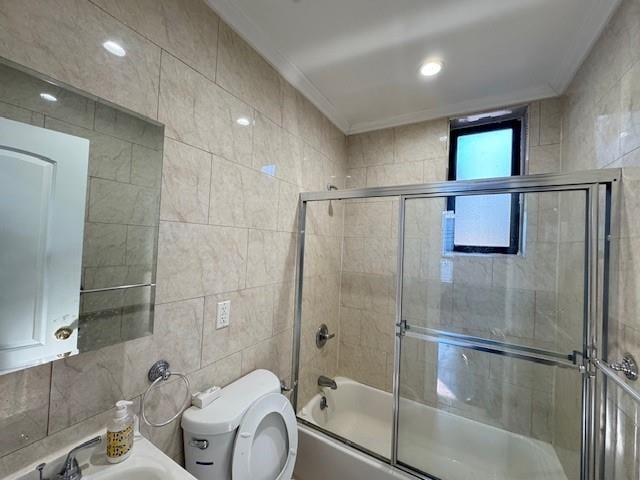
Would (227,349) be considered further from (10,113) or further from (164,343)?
(10,113)

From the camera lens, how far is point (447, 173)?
2.10m

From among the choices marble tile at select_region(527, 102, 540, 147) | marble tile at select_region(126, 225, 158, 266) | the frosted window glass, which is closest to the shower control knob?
the frosted window glass

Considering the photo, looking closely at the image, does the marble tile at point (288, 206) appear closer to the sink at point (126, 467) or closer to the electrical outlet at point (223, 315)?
the electrical outlet at point (223, 315)

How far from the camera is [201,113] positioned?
117 cm

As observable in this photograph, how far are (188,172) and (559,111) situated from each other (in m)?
2.30

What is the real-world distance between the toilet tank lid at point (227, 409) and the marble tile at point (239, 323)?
16 centimetres

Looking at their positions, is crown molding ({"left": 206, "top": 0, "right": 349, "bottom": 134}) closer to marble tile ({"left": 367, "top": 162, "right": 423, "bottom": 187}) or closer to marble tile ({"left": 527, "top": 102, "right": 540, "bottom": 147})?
marble tile ({"left": 367, "top": 162, "right": 423, "bottom": 187})

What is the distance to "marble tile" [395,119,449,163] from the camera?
83.2 inches

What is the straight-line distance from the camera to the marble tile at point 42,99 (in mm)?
676

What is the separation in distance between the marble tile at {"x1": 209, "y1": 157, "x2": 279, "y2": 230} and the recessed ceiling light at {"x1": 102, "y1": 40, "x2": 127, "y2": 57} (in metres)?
0.45

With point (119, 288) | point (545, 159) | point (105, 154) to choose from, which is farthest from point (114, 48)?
point (545, 159)

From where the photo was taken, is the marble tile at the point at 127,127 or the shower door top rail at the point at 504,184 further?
the shower door top rail at the point at 504,184

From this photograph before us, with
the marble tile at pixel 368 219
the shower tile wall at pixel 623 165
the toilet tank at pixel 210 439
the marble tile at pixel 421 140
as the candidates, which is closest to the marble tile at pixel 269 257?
the toilet tank at pixel 210 439

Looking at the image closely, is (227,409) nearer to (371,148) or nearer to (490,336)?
(490,336)
